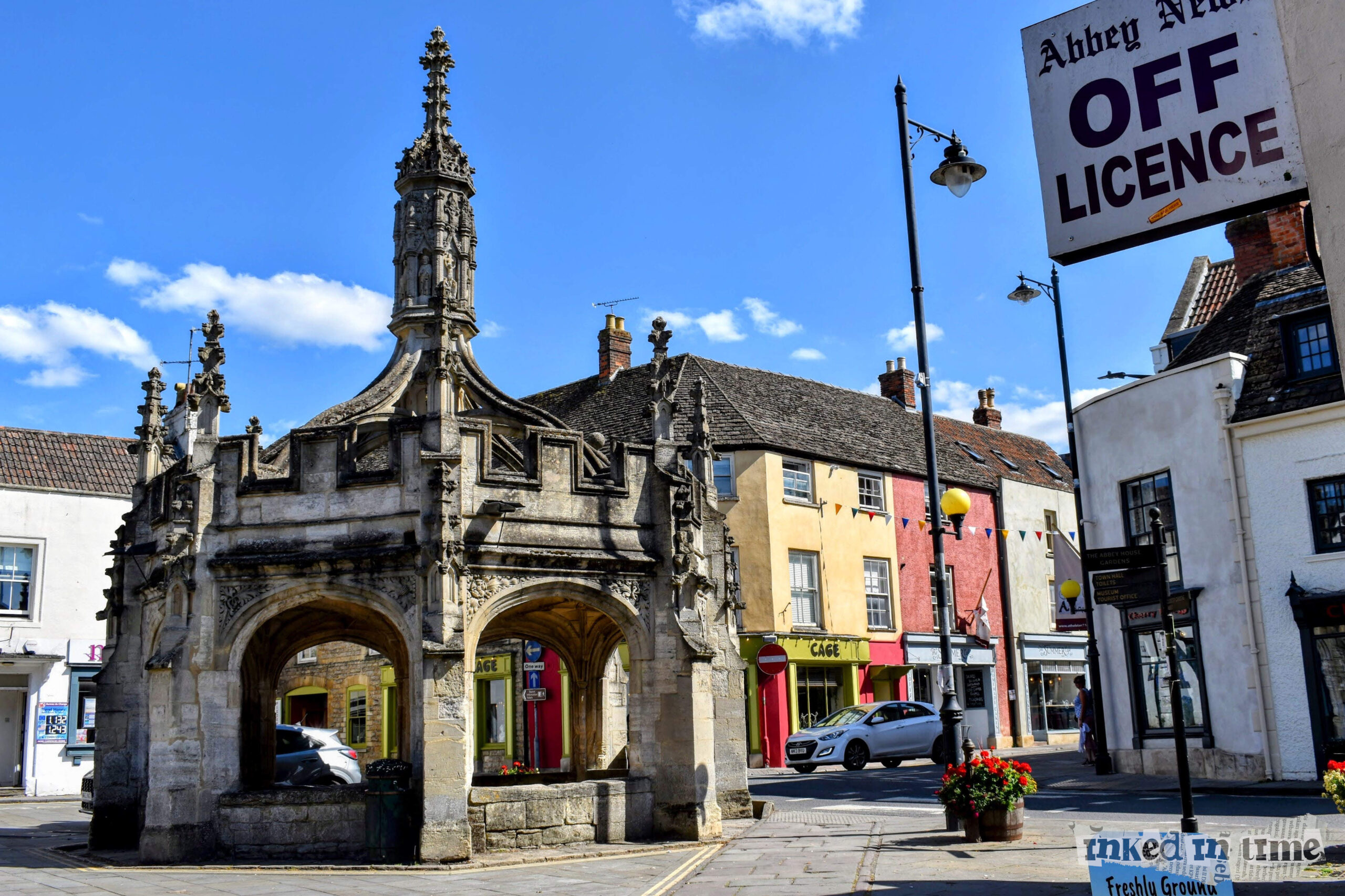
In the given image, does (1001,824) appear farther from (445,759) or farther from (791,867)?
(445,759)

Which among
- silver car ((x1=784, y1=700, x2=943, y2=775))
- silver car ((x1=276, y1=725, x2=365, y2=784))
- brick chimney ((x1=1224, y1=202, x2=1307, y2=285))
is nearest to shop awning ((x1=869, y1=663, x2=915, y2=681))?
silver car ((x1=784, y1=700, x2=943, y2=775))

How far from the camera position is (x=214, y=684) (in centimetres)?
1405

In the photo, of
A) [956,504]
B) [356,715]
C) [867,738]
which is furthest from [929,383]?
[356,715]

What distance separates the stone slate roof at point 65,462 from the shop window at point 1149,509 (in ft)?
76.6

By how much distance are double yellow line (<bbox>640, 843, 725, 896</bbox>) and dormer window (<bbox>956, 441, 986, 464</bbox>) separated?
29474 mm

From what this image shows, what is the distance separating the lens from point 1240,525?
20438mm

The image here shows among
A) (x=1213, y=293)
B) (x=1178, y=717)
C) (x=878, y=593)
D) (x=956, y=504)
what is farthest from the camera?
(x=878, y=593)

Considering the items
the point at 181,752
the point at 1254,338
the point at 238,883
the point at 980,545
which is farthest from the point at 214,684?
the point at 980,545

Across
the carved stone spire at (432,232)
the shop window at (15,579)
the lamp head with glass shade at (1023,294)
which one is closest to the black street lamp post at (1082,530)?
the lamp head with glass shade at (1023,294)

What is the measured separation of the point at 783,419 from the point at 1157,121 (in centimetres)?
3012

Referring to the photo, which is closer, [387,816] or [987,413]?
[387,816]

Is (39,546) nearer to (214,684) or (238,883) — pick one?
(214,684)

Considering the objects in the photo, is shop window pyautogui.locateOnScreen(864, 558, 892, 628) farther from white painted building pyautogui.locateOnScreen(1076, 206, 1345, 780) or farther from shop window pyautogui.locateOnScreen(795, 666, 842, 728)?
white painted building pyautogui.locateOnScreen(1076, 206, 1345, 780)

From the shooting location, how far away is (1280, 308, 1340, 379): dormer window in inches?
798
